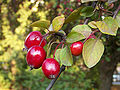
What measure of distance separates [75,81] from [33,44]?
12.9ft

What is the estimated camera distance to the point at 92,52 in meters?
0.57

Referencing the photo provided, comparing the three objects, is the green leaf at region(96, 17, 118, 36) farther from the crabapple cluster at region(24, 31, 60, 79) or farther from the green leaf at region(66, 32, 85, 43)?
the crabapple cluster at region(24, 31, 60, 79)

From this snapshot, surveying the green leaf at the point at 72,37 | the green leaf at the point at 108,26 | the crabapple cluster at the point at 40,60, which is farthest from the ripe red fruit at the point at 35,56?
the green leaf at the point at 108,26

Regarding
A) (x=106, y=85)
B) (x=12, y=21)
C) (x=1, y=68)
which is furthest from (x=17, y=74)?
(x=106, y=85)

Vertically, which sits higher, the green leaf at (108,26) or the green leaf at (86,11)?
the green leaf at (86,11)

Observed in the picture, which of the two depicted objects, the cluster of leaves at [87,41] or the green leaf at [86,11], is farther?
the green leaf at [86,11]

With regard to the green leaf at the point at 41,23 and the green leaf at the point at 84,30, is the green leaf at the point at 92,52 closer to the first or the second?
the green leaf at the point at 84,30

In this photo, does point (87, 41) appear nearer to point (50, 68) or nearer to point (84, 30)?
point (84, 30)

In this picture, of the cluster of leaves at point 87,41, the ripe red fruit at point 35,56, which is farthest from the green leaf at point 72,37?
the ripe red fruit at point 35,56

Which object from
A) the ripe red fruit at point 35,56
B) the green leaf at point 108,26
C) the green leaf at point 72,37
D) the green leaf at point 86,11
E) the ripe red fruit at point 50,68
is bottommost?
the ripe red fruit at point 50,68

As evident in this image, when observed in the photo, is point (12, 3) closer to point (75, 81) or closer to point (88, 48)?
point (88, 48)

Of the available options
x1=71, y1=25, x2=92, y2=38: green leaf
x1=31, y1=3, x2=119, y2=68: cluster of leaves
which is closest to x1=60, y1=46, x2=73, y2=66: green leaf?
x1=31, y1=3, x2=119, y2=68: cluster of leaves

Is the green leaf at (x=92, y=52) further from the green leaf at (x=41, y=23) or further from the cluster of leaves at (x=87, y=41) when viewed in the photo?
the green leaf at (x=41, y=23)

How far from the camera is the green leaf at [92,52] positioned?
55cm
